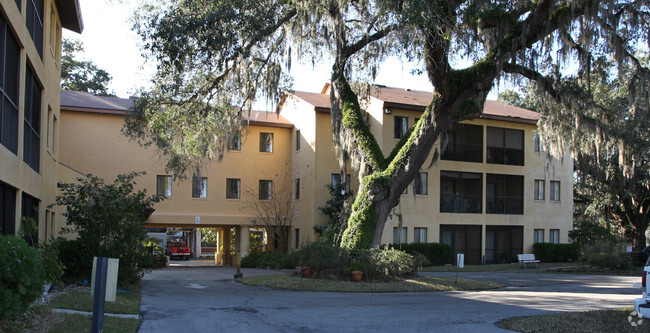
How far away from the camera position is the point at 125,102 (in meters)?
32.0

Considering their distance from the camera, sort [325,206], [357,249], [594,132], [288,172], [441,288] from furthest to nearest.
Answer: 1. [288,172]
2. [325,206]
3. [594,132]
4. [357,249]
5. [441,288]

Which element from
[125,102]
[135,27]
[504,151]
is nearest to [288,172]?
[125,102]

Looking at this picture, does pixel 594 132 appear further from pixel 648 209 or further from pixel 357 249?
pixel 648 209

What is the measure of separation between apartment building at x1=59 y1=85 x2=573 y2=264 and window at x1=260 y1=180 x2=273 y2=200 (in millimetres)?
63

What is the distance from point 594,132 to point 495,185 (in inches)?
567

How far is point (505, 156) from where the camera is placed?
34.2 m

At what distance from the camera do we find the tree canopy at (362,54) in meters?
17.1

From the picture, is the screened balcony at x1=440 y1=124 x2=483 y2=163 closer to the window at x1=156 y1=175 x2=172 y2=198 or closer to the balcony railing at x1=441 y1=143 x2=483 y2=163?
the balcony railing at x1=441 y1=143 x2=483 y2=163

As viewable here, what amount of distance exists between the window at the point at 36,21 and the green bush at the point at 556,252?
1141 inches

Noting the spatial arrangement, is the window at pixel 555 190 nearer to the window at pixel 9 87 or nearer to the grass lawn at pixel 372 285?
the grass lawn at pixel 372 285

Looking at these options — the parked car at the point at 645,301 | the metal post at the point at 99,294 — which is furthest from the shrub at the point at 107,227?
the parked car at the point at 645,301

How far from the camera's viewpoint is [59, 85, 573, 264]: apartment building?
3041 cm

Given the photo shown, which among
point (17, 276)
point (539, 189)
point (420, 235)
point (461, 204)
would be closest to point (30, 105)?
point (17, 276)

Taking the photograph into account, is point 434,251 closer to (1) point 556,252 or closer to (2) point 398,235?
(2) point 398,235
